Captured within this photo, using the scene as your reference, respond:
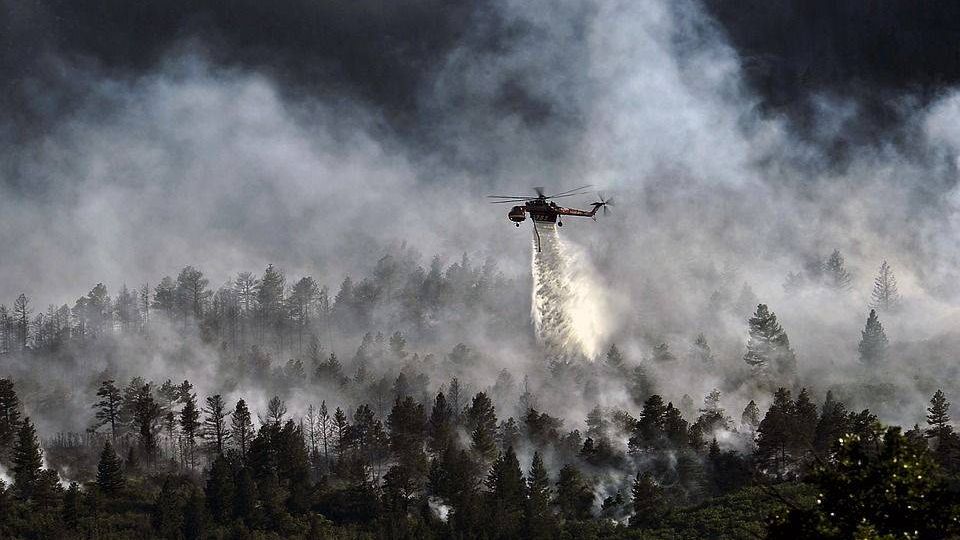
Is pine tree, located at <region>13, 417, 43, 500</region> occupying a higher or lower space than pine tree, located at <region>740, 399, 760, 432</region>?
higher

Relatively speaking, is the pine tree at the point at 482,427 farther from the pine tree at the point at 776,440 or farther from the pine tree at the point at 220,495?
the pine tree at the point at 776,440

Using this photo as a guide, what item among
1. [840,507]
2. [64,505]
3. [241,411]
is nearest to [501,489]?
[241,411]

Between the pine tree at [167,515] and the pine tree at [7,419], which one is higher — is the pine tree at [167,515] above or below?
below

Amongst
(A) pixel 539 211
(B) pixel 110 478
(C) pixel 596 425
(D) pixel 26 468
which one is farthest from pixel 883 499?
(D) pixel 26 468

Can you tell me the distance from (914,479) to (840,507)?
3.66m

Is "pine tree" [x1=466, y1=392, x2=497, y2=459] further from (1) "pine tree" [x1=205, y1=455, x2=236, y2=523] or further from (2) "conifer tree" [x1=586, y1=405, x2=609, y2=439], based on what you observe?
(1) "pine tree" [x1=205, y1=455, x2=236, y2=523]

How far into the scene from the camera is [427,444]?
187000mm

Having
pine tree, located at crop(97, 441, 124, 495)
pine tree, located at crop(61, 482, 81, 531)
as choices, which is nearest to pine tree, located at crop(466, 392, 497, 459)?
pine tree, located at crop(97, 441, 124, 495)

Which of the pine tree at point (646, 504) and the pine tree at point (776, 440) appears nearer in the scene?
the pine tree at point (646, 504)

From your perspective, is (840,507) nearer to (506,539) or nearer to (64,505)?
(506,539)

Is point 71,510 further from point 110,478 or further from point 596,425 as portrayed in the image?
point 596,425

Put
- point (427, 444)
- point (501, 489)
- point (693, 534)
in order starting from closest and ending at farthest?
point (693, 534)
point (501, 489)
point (427, 444)

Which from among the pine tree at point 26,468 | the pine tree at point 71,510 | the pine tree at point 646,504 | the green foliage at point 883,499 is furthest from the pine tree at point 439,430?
the green foliage at point 883,499

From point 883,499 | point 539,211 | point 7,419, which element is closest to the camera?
point 883,499
